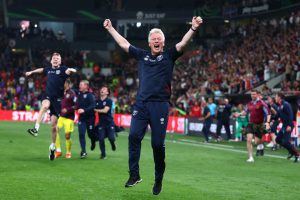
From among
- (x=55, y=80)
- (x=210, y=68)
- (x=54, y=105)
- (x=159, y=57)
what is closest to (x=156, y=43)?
(x=159, y=57)

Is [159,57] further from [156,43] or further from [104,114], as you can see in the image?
[104,114]

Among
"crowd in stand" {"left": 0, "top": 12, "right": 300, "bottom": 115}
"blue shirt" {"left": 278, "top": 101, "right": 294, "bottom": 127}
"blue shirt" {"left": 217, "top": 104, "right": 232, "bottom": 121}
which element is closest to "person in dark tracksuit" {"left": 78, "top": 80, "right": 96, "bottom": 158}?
"blue shirt" {"left": 278, "top": 101, "right": 294, "bottom": 127}

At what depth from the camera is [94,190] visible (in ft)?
37.4

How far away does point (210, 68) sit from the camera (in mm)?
46219

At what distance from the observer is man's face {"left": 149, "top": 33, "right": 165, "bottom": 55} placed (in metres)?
10.3

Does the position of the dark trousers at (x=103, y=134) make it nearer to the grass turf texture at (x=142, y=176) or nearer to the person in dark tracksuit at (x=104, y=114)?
the person in dark tracksuit at (x=104, y=114)

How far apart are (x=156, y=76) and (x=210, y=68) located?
3614cm

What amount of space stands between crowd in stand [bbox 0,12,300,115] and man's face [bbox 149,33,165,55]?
22845 mm

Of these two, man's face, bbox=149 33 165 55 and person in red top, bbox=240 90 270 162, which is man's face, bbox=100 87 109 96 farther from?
man's face, bbox=149 33 165 55

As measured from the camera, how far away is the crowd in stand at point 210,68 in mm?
38469

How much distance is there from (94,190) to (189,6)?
1795 inches

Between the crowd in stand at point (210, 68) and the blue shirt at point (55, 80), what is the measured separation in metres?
17.7

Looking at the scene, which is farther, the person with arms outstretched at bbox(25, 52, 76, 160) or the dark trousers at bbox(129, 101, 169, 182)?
the person with arms outstretched at bbox(25, 52, 76, 160)

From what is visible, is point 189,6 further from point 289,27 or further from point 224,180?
point 224,180
